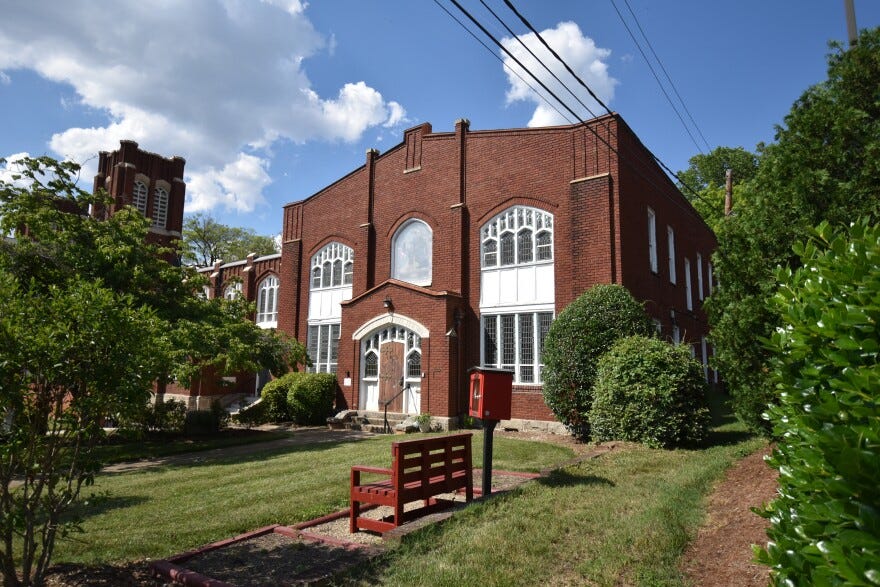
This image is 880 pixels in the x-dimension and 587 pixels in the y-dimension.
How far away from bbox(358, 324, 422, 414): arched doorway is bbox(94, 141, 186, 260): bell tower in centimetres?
1991

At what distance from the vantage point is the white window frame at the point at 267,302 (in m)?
28.0

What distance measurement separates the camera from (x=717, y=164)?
45.6 metres

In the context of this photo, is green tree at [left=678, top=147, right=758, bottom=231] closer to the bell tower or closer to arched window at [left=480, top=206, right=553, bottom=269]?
arched window at [left=480, top=206, right=553, bottom=269]

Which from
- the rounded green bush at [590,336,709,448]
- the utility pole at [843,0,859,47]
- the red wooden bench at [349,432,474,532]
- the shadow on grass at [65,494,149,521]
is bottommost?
the shadow on grass at [65,494,149,521]

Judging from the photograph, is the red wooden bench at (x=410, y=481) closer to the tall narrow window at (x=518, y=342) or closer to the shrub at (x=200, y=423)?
the tall narrow window at (x=518, y=342)

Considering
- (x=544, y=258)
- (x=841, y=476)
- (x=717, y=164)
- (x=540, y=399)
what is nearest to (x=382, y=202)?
(x=544, y=258)

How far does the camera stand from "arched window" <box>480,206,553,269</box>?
55.6 feet

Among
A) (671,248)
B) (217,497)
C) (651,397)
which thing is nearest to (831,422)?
(217,497)

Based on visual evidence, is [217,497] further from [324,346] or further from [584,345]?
[324,346]

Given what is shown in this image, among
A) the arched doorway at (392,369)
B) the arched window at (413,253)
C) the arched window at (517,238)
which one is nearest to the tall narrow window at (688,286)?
the arched window at (517,238)

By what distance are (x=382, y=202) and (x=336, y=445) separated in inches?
404

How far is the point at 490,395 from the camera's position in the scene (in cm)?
752

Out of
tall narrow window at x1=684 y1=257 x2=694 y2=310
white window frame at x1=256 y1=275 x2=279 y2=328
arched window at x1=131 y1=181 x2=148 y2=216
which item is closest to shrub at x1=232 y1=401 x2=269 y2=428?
white window frame at x1=256 y1=275 x2=279 y2=328

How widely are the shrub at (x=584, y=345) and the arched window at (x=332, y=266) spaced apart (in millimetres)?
10349
